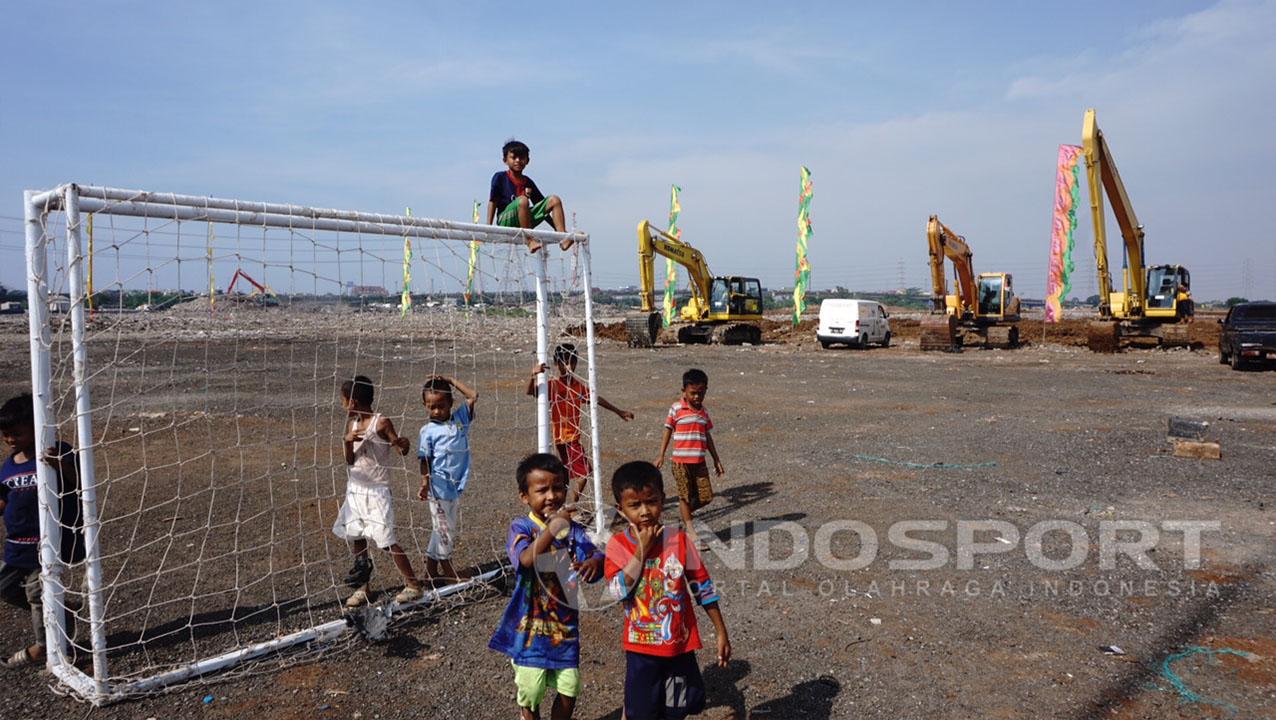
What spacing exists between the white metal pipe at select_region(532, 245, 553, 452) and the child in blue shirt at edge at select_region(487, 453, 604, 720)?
2360mm

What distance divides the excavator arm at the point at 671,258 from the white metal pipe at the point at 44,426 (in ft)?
70.6

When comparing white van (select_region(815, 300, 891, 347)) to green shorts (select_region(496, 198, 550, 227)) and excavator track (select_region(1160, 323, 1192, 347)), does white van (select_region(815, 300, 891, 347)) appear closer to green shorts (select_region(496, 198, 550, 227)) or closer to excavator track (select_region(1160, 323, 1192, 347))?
Answer: excavator track (select_region(1160, 323, 1192, 347))

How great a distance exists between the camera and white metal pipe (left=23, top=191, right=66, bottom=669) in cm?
362

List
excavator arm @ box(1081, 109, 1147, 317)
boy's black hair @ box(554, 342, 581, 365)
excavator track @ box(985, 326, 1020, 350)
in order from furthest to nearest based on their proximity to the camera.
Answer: excavator track @ box(985, 326, 1020, 350), excavator arm @ box(1081, 109, 1147, 317), boy's black hair @ box(554, 342, 581, 365)

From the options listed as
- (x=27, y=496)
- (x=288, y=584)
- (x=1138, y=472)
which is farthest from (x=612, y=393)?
(x=27, y=496)

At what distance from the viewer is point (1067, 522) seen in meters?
6.36

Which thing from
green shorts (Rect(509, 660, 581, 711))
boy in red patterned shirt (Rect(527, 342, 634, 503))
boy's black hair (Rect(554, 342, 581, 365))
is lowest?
green shorts (Rect(509, 660, 581, 711))

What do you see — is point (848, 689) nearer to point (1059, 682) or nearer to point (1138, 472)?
point (1059, 682)

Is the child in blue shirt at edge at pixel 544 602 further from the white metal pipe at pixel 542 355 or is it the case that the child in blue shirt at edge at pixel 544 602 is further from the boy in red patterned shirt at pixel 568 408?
the boy in red patterned shirt at pixel 568 408

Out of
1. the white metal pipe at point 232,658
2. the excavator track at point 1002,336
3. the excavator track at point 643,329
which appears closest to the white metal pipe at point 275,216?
the white metal pipe at point 232,658

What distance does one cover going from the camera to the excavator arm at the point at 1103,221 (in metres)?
21.6

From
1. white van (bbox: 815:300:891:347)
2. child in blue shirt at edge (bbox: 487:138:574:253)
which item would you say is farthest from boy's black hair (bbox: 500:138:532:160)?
white van (bbox: 815:300:891:347)

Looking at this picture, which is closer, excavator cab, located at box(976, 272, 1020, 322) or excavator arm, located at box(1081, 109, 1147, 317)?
excavator arm, located at box(1081, 109, 1147, 317)

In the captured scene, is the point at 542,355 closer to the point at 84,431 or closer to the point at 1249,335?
the point at 84,431
